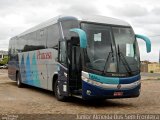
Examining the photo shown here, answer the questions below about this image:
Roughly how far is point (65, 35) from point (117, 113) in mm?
4296

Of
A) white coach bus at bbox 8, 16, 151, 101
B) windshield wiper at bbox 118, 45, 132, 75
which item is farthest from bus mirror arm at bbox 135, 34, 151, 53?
windshield wiper at bbox 118, 45, 132, 75

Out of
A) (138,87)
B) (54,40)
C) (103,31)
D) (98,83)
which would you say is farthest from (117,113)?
(54,40)

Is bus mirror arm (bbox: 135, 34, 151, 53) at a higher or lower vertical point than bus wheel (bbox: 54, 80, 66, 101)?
higher

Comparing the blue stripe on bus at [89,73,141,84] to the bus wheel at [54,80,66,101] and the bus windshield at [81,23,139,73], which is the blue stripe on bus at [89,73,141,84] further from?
the bus wheel at [54,80,66,101]

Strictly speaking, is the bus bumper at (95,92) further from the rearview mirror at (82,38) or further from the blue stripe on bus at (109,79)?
the rearview mirror at (82,38)

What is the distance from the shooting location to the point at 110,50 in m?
13.9

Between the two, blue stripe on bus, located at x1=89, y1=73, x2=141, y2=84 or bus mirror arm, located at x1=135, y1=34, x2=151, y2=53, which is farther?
bus mirror arm, located at x1=135, y1=34, x2=151, y2=53

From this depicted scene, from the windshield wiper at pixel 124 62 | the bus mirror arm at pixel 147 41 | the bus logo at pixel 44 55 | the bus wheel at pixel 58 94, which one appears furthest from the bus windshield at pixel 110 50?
the bus logo at pixel 44 55

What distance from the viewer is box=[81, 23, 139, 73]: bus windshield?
1359 centimetres

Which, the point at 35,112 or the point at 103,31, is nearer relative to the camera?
the point at 35,112

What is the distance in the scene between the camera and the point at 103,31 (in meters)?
14.2

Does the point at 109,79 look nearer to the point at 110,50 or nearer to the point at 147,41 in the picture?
the point at 110,50

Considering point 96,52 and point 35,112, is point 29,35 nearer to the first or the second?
point 96,52

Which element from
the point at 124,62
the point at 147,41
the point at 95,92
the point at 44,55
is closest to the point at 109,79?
the point at 95,92
